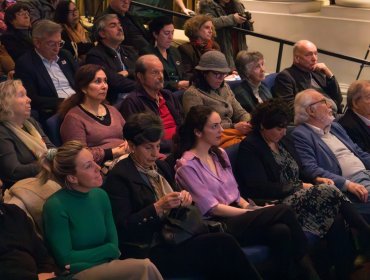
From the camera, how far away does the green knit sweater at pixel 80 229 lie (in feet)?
9.49

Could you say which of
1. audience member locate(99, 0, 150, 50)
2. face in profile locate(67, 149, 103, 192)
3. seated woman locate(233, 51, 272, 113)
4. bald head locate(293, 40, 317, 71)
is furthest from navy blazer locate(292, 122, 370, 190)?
audience member locate(99, 0, 150, 50)

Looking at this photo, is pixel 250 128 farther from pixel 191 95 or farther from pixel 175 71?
pixel 175 71

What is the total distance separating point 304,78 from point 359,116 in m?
0.87

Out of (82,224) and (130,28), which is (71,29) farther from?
(82,224)

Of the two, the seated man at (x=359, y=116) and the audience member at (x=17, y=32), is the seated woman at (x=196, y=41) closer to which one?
the audience member at (x=17, y=32)

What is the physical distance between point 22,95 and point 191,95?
1300 millimetres

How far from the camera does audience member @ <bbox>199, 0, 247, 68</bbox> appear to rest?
6366 mm

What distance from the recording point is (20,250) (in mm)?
2820

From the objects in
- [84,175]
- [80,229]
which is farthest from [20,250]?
[84,175]

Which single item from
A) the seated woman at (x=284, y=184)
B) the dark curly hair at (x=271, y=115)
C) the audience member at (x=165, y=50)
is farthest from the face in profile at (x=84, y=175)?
the audience member at (x=165, y=50)

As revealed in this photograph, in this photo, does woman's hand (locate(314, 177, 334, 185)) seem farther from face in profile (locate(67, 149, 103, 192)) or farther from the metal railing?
the metal railing

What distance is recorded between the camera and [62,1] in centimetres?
559

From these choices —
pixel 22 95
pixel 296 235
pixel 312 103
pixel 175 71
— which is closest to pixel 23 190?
pixel 22 95

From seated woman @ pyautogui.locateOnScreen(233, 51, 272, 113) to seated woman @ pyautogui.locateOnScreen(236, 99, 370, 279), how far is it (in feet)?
3.22
